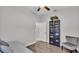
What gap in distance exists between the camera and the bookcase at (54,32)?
2.00 m

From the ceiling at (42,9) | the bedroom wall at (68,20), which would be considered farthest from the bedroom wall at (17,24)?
the bedroom wall at (68,20)

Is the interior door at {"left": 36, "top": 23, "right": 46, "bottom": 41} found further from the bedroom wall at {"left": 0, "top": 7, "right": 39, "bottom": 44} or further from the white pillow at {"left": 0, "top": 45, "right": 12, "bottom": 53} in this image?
the white pillow at {"left": 0, "top": 45, "right": 12, "bottom": 53}

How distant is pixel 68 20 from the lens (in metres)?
1.99

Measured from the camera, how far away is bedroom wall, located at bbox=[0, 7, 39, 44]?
1979 millimetres

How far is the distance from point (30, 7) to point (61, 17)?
0.55 metres

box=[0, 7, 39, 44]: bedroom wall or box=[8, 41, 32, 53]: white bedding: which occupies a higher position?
box=[0, 7, 39, 44]: bedroom wall

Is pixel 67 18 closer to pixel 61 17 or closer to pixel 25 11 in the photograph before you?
pixel 61 17

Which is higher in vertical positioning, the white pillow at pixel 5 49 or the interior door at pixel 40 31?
the interior door at pixel 40 31

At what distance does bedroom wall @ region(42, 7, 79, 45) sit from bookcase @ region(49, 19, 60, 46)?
0.22ft

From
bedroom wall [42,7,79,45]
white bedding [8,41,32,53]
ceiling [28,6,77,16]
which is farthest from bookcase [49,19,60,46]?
white bedding [8,41,32,53]

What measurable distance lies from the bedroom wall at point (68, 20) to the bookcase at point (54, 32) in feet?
0.22

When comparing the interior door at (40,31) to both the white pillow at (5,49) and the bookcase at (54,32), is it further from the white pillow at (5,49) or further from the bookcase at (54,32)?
the white pillow at (5,49)

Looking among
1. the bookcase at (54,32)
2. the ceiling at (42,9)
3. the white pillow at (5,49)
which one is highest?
the ceiling at (42,9)
